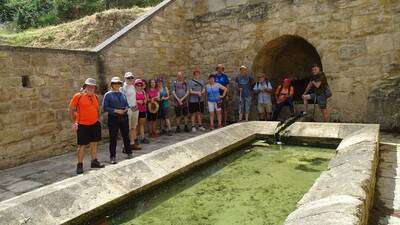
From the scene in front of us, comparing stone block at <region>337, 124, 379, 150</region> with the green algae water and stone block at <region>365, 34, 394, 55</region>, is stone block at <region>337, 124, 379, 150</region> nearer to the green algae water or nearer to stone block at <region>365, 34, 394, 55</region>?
the green algae water

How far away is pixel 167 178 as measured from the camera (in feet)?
14.0

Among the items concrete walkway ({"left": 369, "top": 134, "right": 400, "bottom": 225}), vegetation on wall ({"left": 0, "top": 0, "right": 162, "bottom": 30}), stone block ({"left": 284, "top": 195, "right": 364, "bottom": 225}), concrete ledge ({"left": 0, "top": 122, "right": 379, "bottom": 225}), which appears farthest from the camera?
vegetation on wall ({"left": 0, "top": 0, "right": 162, "bottom": 30})

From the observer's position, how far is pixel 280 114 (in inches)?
369

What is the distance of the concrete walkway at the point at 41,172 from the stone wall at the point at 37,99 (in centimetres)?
26

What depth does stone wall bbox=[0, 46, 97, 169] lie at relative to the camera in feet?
19.0

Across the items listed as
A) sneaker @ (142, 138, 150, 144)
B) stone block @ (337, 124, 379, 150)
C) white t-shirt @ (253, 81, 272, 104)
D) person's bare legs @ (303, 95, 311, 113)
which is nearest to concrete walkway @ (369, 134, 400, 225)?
stone block @ (337, 124, 379, 150)

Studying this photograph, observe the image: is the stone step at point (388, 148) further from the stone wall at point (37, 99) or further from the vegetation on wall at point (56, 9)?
the vegetation on wall at point (56, 9)

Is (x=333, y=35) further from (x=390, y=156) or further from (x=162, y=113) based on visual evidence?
(x=162, y=113)

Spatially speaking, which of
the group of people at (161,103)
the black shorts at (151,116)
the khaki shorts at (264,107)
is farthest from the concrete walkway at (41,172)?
the khaki shorts at (264,107)

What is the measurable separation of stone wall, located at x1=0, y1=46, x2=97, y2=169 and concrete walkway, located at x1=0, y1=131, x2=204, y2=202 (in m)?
0.26

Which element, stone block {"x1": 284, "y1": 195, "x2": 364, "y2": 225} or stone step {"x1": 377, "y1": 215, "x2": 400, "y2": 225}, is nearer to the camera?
stone block {"x1": 284, "y1": 195, "x2": 364, "y2": 225}

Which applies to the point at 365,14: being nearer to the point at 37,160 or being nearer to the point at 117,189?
the point at 117,189

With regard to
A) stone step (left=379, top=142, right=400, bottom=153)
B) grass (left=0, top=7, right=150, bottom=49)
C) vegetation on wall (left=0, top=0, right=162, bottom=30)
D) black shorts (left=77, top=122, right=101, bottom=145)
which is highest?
vegetation on wall (left=0, top=0, right=162, bottom=30)

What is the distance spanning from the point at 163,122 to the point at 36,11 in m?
14.4
